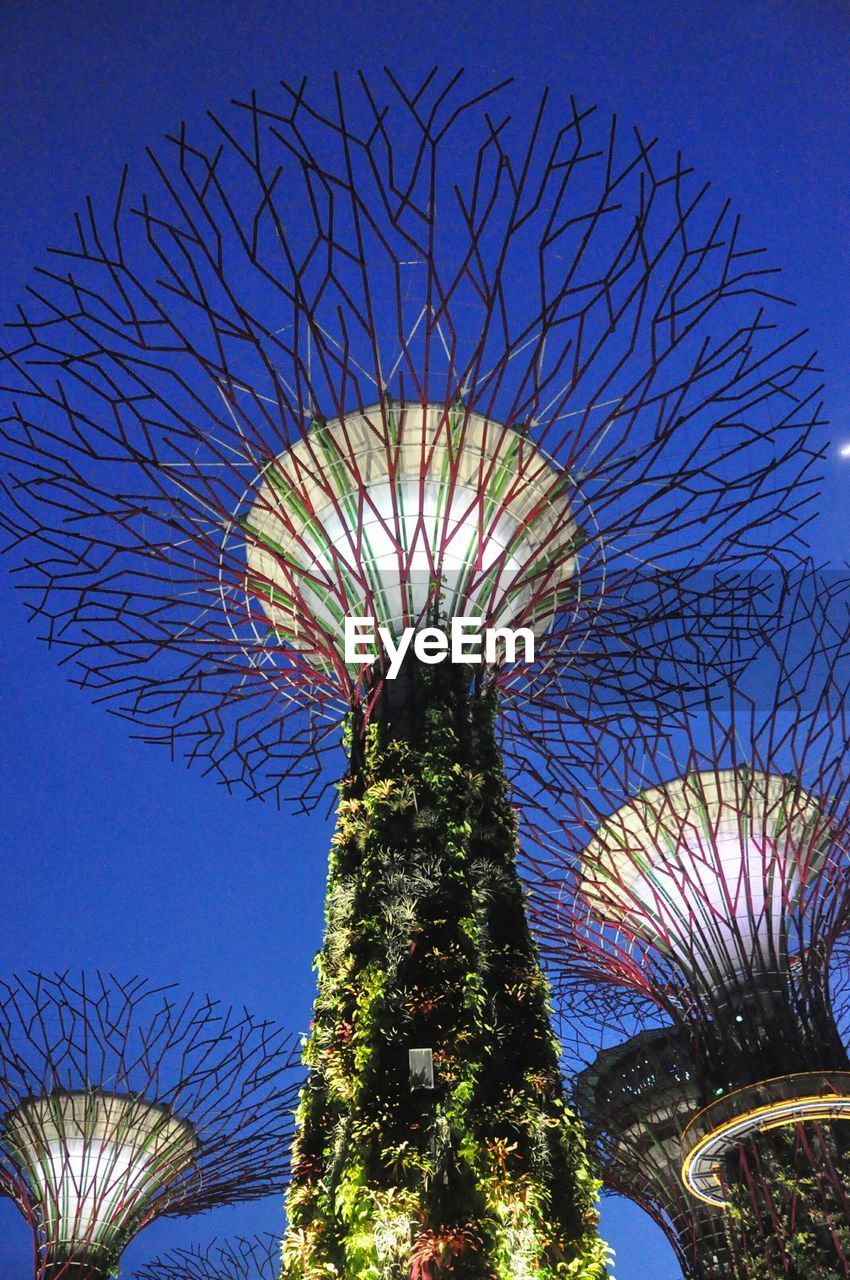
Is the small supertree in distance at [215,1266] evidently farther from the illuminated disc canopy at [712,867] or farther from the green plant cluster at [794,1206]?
the illuminated disc canopy at [712,867]

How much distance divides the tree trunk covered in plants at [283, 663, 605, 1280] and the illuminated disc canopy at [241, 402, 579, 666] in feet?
3.54

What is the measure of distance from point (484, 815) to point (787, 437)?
5672mm

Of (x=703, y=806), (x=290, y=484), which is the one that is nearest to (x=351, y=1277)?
(x=290, y=484)

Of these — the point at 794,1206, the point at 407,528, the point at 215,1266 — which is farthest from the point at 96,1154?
the point at 215,1266

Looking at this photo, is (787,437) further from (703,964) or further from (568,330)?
(703,964)

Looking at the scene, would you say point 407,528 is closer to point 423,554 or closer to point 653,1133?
point 423,554

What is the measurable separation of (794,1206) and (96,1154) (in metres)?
9.93

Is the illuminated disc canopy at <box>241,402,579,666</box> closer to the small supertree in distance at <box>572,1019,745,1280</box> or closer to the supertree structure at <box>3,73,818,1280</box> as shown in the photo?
the supertree structure at <box>3,73,818,1280</box>

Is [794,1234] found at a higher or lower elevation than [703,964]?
lower

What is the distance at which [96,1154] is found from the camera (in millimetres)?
16359

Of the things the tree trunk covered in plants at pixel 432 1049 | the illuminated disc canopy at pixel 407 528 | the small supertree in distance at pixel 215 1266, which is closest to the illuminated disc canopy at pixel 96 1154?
the small supertree in distance at pixel 215 1266

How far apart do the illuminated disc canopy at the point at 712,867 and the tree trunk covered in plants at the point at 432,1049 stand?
6.49 meters

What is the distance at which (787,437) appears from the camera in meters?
11.4

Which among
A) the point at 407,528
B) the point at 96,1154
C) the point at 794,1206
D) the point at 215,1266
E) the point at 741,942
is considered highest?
the point at 407,528
